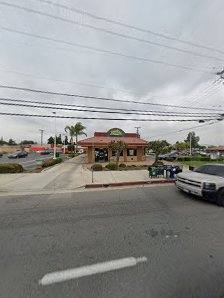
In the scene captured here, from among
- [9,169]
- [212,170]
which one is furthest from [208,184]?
[9,169]

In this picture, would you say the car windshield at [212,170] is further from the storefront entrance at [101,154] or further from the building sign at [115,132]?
the building sign at [115,132]

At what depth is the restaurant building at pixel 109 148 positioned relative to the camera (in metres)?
22.0

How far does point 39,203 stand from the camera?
609 centimetres

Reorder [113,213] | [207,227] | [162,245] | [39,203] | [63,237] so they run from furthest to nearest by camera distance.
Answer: [39,203]
[113,213]
[207,227]
[63,237]
[162,245]

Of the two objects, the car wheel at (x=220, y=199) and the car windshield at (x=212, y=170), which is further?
the car windshield at (x=212, y=170)

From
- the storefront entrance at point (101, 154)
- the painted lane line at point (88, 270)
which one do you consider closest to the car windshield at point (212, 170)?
the painted lane line at point (88, 270)

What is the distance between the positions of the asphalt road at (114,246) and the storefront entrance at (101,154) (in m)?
16.6

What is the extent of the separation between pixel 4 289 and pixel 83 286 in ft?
3.62

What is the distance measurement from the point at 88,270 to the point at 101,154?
20213 millimetres

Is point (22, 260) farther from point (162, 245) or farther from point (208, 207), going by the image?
point (208, 207)

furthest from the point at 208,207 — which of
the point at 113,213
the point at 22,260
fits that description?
the point at 22,260

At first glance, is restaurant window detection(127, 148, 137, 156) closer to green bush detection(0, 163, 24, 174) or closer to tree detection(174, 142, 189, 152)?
green bush detection(0, 163, 24, 174)

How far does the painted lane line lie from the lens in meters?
2.39

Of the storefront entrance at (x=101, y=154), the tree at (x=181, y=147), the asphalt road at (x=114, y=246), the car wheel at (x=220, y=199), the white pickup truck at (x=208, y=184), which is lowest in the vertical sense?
the asphalt road at (x=114, y=246)
